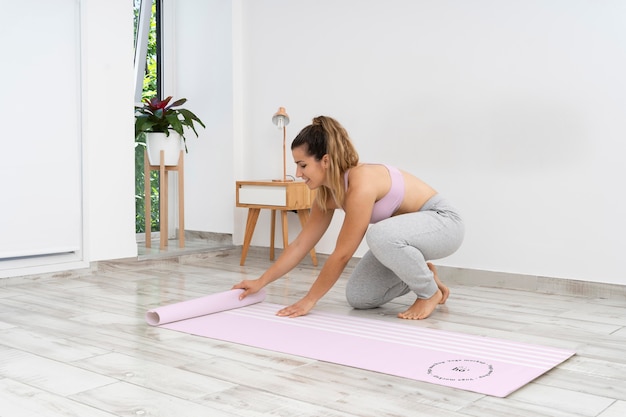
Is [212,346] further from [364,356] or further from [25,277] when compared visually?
[25,277]

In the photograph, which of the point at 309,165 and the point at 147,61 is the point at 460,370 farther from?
the point at 147,61

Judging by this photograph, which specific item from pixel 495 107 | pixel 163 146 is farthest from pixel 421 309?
pixel 163 146

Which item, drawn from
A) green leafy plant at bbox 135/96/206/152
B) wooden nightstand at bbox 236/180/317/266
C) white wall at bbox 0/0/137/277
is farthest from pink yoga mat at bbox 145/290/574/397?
green leafy plant at bbox 135/96/206/152

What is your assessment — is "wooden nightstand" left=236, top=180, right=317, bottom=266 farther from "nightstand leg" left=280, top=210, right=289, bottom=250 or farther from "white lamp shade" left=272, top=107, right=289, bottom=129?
"white lamp shade" left=272, top=107, right=289, bottom=129

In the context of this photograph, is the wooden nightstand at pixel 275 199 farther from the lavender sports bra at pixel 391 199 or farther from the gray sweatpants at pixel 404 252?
the lavender sports bra at pixel 391 199

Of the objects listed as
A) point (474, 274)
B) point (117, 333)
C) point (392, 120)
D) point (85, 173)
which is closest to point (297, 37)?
point (392, 120)

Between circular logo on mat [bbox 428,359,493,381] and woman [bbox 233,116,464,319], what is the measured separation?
0.63 metres

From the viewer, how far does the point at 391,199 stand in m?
2.94

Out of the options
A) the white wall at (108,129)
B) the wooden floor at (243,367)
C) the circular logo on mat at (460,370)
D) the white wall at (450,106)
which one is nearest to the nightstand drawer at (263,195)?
the white wall at (450,106)

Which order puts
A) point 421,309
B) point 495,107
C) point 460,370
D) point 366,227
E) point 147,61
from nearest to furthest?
point 460,370, point 366,227, point 421,309, point 495,107, point 147,61

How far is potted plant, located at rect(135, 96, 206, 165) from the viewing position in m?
4.78

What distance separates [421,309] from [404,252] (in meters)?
0.28

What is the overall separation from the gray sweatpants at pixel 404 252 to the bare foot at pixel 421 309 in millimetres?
26

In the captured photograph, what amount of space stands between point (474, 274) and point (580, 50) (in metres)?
1.28
